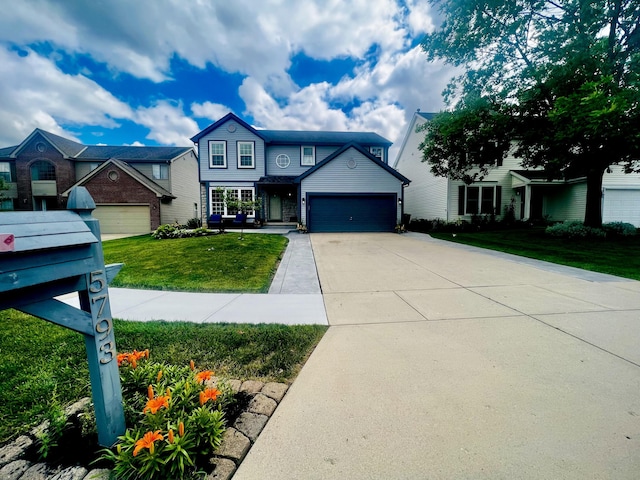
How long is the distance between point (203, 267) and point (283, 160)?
14.4m

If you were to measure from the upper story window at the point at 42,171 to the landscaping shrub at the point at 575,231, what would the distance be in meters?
34.3

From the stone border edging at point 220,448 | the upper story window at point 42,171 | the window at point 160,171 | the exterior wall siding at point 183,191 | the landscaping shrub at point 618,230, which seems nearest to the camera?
the stone border edging at point 220,448

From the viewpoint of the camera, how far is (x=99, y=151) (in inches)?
981

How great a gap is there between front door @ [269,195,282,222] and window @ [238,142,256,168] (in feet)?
8.90

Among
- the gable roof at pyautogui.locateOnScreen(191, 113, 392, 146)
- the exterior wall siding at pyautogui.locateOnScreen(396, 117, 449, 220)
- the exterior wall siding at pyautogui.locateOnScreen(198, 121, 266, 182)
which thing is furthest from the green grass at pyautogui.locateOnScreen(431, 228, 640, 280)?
the exterior wall siding at pyautogui.locateOnScreen(198, 121, 266, 182)

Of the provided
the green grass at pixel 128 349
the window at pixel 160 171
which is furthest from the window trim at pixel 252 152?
the green grass at pixel 128 349

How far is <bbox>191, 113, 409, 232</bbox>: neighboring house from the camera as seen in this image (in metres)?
17.0

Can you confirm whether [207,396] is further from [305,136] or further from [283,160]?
[305,136]

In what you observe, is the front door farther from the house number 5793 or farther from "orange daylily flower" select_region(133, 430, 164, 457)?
"orange daylily flower" select_region(133, 430, 164, 457)

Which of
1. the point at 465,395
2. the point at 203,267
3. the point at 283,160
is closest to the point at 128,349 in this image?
the point at 465,395

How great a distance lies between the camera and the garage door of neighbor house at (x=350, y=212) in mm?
17172

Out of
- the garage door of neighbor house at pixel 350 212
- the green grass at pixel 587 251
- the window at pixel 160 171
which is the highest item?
the window at pixel 160 171

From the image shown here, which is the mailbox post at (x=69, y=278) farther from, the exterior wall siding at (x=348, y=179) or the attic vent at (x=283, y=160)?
the attic vent at (x=283, y=160)

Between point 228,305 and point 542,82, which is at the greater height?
point 542,82
